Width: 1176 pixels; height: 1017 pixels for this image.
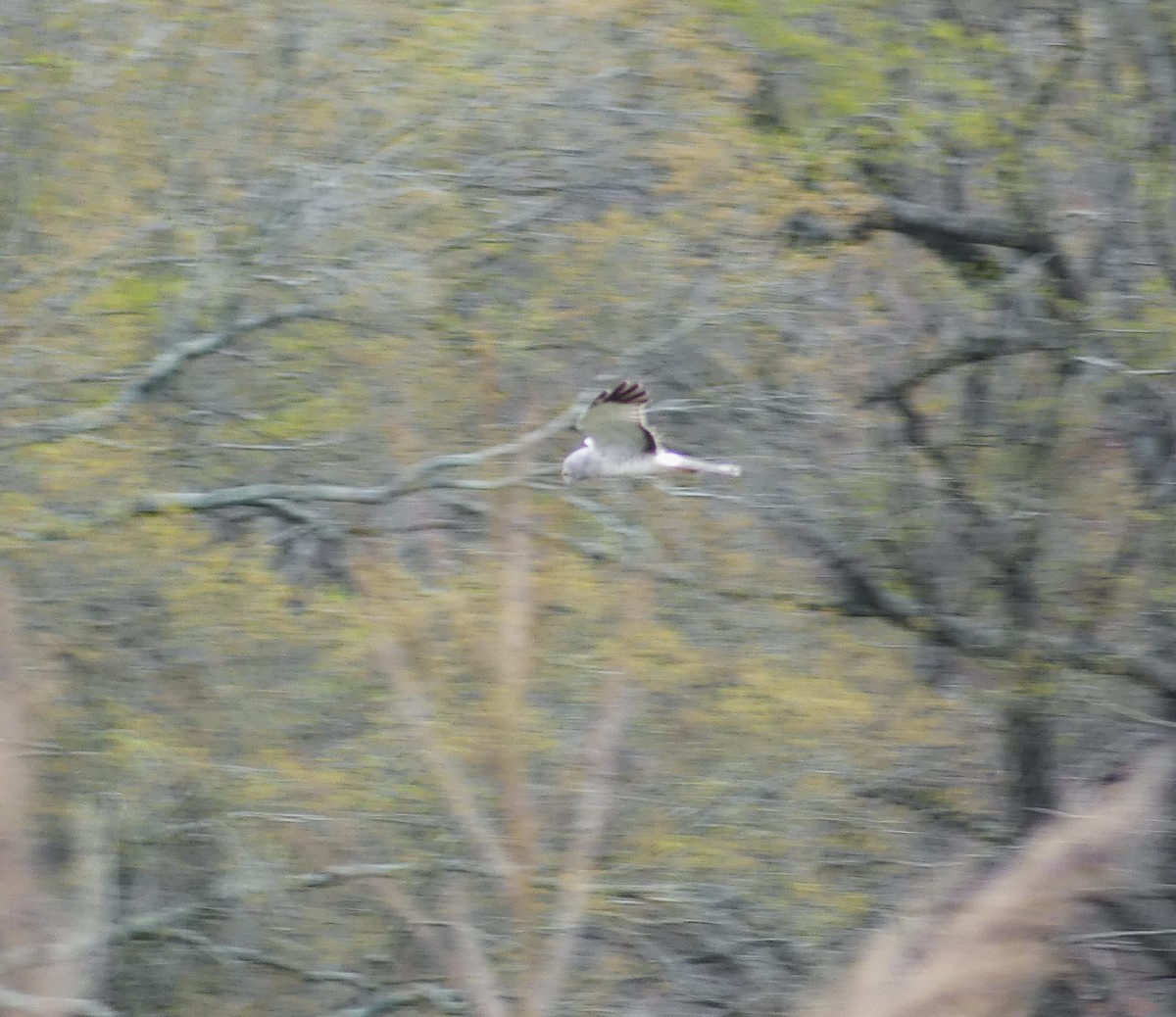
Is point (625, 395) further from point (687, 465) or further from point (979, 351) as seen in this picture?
point (979, 351)

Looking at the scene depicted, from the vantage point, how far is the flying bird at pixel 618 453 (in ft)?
26.3

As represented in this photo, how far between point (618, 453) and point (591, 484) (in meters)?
1.08

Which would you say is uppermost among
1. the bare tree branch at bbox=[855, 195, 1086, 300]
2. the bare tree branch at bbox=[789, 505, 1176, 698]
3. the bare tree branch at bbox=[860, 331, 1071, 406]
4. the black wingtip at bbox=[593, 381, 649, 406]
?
the bare tree branch at bbox=[855, 195, 1086, 300]

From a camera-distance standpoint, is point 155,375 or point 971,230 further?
point 971,230

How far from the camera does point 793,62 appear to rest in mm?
9570

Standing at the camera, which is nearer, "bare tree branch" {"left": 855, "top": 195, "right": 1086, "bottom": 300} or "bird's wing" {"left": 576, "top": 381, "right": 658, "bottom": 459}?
"bird's wing" {"left": 576, "top": 381, "right": 658, "bottom": 459}

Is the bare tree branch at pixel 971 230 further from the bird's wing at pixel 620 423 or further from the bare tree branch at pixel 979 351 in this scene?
the bird's wing at pixel 620 423

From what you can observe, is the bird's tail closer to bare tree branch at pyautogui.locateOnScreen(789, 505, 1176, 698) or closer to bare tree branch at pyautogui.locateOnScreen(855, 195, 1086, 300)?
bare tree branch at pyautogui.locateOnScreen(789, 505, 1176, 698)

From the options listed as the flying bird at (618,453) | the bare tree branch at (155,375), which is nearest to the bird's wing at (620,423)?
the flying bird at (618,453)

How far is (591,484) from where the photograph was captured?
950 cm

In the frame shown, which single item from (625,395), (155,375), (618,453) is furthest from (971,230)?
(155,375)

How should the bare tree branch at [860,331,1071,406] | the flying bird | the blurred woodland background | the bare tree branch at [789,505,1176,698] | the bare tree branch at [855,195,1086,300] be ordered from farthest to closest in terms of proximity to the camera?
the bare tree branch at [855,195,1086,300] < the bare tree branch at [860,331,1071,406] < the bare tree branch at [789,505,1176,698] < the blurred woodland background < the flying bird

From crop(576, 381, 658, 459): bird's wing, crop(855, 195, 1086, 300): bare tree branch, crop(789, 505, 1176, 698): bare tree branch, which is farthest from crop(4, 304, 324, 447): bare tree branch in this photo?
crop(855, 195, 1086, 300): bare tree branch

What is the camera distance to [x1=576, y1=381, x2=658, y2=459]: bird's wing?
753 centimetres
